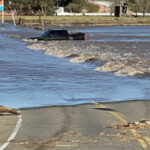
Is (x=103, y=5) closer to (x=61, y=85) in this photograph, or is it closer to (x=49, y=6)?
(x=49, y=6)

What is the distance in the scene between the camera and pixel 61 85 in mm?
23625

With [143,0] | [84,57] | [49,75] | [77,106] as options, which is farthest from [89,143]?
[143,0]

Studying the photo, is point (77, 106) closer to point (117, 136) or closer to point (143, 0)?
point (117, 136)

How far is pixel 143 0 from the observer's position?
16212cm

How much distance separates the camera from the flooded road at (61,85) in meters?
19.6

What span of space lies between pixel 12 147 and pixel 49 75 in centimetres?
1651

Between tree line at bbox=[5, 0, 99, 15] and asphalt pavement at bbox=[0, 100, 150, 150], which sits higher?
asphalt pavement at bbox=[0, 100, 150, 150]

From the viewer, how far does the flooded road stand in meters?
19.6

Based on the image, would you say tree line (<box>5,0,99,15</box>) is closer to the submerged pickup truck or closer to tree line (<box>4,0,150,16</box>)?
tree line (<box>4,0,150,16</box>)

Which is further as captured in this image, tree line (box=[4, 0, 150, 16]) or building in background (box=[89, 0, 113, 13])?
building in background (box=[89, 0, 113, 13])

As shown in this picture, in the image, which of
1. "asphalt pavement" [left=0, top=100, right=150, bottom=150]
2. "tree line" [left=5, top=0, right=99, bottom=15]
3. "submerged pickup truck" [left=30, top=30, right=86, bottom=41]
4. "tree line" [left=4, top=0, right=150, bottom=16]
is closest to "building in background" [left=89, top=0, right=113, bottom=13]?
"tree line" [left=4, top=0, right=150, bottom=16]

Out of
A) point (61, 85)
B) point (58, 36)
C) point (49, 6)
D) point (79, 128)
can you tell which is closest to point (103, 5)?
point (49, 6)

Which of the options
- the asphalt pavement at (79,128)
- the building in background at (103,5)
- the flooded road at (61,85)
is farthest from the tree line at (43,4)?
the asphalt pavement at (79,128)

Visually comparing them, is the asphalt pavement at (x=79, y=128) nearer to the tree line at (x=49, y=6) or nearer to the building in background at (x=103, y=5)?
the tree line at (x=49, y=6)
